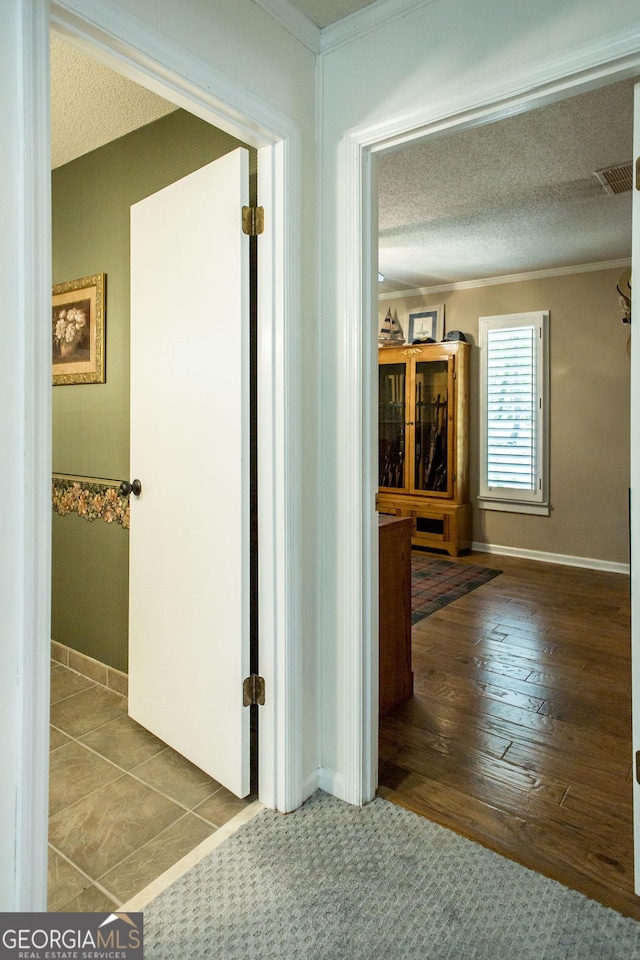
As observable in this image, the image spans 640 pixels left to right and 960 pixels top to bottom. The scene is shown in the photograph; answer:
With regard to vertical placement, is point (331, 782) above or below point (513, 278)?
below

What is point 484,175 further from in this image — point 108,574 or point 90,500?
point 108,574

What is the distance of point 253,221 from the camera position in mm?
1863

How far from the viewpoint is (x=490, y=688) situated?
2.85 meters

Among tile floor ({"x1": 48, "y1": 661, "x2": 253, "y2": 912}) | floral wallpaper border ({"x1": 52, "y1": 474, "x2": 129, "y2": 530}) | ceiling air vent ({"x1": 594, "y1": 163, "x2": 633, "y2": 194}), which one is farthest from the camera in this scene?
ceiling air vent ({"x1": 594, "y1": 163, "x2": 633, "y2": 194})

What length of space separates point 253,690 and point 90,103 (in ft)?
7.43

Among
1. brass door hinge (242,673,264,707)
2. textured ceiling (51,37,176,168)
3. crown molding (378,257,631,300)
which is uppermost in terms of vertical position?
crown molding (378,257,631,300)

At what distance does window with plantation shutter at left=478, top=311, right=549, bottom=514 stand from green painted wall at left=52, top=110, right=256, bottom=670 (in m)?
3.81

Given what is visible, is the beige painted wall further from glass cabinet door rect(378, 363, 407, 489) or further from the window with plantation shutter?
glass cabinet door rect(378, 363, 407, 489)

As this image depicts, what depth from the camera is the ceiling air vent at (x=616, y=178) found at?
3131mm

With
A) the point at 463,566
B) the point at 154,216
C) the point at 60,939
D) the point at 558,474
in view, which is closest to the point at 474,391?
the point at 558,474

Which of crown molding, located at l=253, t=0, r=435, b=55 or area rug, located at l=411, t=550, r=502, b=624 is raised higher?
crown molding, located at l=253, t=0, r=435, b=55

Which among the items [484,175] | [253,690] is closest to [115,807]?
[253,690]

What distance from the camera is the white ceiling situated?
2285 millimetres

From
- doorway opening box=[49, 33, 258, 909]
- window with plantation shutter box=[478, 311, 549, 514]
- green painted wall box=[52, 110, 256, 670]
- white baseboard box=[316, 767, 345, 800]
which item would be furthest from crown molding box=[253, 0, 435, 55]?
window with plantation shutter box=[478, 311, 549, 514]
